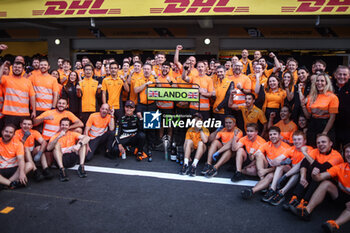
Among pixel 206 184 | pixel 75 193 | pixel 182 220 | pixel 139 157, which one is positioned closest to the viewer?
pixel 182 220

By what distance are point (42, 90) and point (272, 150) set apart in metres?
4.48

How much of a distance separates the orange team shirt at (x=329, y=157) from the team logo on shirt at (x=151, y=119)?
2918 millimetres

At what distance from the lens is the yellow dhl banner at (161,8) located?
698 centimetres

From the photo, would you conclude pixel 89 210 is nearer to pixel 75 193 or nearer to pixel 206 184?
pixel 75 193

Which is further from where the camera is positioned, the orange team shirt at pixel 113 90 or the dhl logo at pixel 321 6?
the dhl logo at pixel 321 6

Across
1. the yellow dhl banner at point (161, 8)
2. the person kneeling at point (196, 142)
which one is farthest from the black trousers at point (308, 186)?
the yellow dhl banner at point (161, 8)

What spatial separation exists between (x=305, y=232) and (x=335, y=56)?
10673mm

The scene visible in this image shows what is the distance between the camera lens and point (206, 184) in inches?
161

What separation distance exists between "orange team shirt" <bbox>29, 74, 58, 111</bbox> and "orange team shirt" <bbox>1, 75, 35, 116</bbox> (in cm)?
32

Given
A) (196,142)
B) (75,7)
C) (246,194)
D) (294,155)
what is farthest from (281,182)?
(75,7)

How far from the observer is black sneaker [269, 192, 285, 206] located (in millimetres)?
3446

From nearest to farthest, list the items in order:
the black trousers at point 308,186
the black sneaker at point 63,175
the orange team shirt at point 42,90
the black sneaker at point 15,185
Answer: the black trousers at point 308,186 → the black sneaker at point 15,185 → the black sneaker at point 63,175 → the orange team shirt at point 42,90

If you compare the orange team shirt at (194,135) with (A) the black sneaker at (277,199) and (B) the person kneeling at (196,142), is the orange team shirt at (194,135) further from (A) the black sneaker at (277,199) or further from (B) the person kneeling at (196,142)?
(A) the black sneaker at (277,199)

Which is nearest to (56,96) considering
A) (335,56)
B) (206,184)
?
(206,184)
